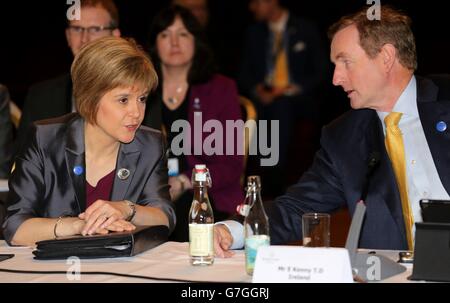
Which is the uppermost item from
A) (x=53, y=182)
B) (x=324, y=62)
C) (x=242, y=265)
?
(x=324, y=62)

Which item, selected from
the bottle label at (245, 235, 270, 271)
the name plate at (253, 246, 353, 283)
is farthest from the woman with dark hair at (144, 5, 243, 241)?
the name plate at (253, 246, 353, 283)

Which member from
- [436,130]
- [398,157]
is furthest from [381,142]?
[436,130]

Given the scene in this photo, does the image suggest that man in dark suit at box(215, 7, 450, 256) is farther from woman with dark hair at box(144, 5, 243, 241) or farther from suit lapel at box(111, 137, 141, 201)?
woman with dark hair at box(144, 5, 243, 241)

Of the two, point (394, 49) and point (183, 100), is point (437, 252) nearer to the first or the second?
point (394, 49)

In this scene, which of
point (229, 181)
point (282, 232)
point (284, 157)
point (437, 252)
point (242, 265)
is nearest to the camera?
point (437, 252)

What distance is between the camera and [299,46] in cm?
741

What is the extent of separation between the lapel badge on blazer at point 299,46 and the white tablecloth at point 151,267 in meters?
4.60

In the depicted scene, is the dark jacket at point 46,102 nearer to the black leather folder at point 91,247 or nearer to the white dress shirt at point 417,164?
the black leather folder at point 91,247

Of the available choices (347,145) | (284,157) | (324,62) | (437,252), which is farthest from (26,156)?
(324,62)

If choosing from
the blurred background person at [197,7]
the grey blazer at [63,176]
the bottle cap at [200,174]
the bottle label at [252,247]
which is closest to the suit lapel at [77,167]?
the grey blazer at [63,176]

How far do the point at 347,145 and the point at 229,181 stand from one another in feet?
5.27

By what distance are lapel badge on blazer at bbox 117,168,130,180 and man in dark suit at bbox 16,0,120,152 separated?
4.30 feet

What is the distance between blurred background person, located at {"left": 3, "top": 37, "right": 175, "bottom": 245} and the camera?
129 inches

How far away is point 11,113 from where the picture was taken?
5098 millimetres
